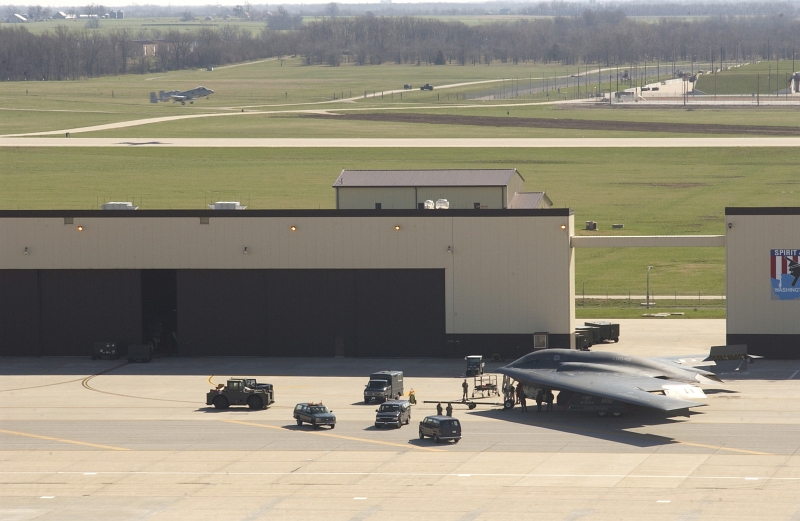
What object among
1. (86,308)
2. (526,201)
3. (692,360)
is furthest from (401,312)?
(86,308)

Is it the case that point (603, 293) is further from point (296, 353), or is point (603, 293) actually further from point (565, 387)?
point (565, 387)

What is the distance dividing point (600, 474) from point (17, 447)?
23.0 m

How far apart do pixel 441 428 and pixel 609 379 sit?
10.0 m

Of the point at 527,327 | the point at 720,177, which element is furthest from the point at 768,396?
the point at 720,177

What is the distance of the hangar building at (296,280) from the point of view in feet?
220

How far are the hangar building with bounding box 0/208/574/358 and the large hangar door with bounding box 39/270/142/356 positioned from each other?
0.06 m

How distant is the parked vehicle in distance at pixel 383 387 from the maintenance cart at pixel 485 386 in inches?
156

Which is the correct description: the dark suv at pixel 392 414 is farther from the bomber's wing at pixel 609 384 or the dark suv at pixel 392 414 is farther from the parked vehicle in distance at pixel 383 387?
the bomber's wing at pixel 609 384

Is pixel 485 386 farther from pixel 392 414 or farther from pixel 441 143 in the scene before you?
pixel 441 143

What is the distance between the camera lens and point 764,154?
17438 centimetres

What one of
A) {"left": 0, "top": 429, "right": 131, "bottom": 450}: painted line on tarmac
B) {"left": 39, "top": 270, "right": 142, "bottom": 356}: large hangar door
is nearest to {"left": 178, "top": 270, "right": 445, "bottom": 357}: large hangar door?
{"left": 39, "top": 270, "right": 142, "bottom": 356}: large hangar door

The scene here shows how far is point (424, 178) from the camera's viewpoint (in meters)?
76.2

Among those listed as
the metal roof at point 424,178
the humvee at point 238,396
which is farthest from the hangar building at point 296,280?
the humvee at point 238,396

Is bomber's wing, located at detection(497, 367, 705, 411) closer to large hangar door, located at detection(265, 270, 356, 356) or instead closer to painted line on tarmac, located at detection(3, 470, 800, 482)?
painted line on tarmac, located at detection(3, 470, 800, 482)
